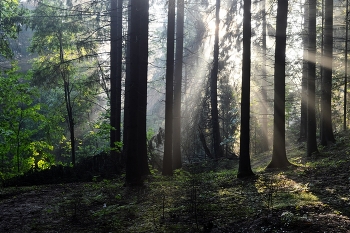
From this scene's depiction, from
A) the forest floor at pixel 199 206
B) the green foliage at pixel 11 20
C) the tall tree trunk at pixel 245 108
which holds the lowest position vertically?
the forest floor at pixel 199 206

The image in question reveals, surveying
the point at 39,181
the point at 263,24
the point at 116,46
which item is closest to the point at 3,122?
the point at 39,181

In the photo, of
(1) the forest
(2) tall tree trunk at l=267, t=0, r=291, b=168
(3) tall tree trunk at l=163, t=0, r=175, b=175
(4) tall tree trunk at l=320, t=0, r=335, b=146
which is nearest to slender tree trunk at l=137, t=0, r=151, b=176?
(1) the forest

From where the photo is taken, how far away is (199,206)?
7.09 m

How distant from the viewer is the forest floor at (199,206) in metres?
5.39

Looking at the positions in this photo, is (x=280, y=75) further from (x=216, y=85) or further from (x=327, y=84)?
(x=216, y=85)

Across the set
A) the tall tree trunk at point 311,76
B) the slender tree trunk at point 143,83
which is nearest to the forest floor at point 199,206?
the slender tree trunk at point 143,83

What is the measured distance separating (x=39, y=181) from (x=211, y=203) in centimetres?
765

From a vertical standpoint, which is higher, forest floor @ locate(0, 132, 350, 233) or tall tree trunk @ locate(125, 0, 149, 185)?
tall tree trunk @ locate(125, 0, 149, 185)

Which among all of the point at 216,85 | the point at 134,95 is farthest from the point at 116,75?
the point at 134,95

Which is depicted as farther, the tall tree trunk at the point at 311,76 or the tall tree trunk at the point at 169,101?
the tall tree trunk at the point at 169,101

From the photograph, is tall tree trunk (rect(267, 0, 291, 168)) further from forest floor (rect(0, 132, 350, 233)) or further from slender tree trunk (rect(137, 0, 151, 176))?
slender tree trunk (rect(137, 0, 151, 176))

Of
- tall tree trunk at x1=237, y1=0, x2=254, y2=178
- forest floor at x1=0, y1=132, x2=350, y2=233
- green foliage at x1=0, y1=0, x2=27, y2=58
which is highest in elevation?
green foliage at x1=0, y1=0, x2=27, y2=58

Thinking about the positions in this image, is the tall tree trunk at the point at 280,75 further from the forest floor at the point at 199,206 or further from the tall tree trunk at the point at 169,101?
the tall tree trunk at the point at 169,101

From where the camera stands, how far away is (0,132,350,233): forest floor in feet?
17.7
